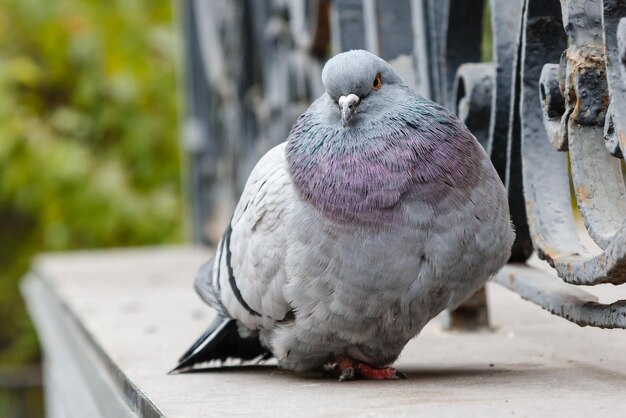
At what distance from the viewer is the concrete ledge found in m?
2.22

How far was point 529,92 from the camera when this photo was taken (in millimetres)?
2799

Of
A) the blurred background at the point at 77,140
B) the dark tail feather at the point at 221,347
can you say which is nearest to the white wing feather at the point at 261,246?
the dark tail feather at the point at 221,347

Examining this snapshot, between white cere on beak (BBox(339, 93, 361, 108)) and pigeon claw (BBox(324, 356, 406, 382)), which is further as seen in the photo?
pigeon claw (BBox(324, 356, 406, 382))

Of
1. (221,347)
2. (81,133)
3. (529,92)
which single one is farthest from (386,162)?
(81,133)

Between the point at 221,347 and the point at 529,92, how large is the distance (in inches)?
42.0

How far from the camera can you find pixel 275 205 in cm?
258

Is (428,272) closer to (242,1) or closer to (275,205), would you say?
(275,205)

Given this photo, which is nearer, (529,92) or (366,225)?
(366,225)

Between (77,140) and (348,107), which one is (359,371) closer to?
(348,107)

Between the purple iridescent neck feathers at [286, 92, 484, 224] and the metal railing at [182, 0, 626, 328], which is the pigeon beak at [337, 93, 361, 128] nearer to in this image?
the purple iridescent neck feathers at [286, 92, 484, 224]

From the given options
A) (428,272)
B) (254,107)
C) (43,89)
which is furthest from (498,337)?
(43,89)

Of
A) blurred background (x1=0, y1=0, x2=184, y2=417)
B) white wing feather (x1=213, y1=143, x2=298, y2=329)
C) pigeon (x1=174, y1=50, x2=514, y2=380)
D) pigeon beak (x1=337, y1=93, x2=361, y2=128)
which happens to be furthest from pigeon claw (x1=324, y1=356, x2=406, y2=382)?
blurred background (x1=0, y1=0, x2=184, y2=417)

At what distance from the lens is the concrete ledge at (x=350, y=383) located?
7.29ft

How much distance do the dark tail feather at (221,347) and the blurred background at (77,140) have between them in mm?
6179
